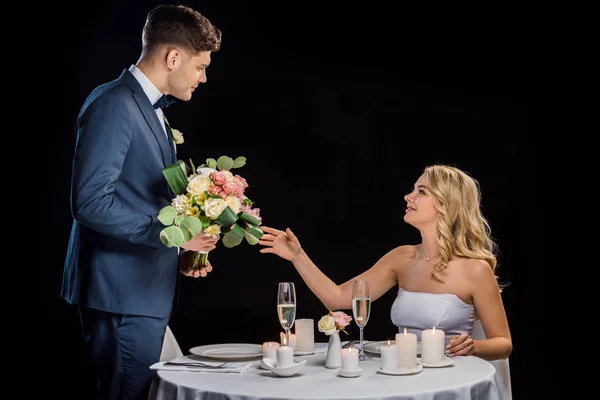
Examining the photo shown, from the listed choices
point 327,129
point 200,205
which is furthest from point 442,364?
point 327,129

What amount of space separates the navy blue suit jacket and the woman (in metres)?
0.62

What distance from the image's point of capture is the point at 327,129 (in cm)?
452

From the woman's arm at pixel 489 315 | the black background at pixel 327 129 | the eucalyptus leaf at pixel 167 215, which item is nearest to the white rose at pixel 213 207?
the eucalyptus leaf at pixel 167 215

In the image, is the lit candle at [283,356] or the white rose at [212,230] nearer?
the lit candle at [283,356]

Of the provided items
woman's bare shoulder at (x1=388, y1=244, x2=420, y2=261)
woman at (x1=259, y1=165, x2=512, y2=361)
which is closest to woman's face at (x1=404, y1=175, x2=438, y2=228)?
woman at (x1=259, y1=165, x2=512, y2=361)

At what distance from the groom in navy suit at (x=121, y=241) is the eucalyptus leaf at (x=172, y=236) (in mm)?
117

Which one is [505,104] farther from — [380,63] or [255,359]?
[255,359]

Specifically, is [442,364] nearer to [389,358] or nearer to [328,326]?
[389,358]

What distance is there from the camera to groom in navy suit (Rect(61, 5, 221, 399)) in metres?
Answer: 2.44

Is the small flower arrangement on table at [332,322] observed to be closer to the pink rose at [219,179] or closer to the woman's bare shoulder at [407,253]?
the pink rose at [219,179]

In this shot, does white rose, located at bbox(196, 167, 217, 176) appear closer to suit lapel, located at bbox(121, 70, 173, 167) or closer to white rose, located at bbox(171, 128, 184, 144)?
Result: suit lapel, located at bbox(121, 70, 173, 167)

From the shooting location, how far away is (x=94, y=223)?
95.3 inches

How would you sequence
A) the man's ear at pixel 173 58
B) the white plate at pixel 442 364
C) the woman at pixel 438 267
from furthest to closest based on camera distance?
the woman at pixel 438 267, the man's ear at pixel 173 58, the white plate at pixel 442 364

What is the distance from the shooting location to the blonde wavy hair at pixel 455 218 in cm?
323
